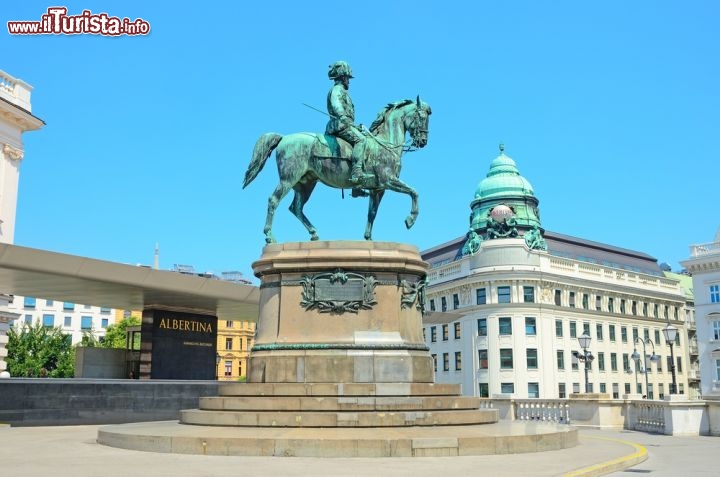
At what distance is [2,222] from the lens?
40688 millimetres

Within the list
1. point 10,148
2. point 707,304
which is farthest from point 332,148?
point 707,304

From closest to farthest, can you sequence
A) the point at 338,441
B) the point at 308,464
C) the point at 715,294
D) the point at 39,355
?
the point at 308,464 → the point at 338,441 → the point at 715,294 → the point at 39,355

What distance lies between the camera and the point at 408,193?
60.8 feet

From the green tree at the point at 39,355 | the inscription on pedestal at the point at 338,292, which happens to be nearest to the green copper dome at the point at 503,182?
the green tree at the point at 39,355

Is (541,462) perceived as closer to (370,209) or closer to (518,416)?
(370,209)

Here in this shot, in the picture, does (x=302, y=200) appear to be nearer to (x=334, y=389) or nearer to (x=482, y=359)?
(x=334, y=389)

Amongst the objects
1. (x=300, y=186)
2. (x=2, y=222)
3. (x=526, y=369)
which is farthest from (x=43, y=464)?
(x=526, y=369)

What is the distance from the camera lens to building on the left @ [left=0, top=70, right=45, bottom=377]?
40438 millimetres

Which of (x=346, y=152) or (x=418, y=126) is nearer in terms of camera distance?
(x=346, y=152)

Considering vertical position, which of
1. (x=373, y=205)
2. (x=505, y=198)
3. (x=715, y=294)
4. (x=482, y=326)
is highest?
(x=505, y=198)

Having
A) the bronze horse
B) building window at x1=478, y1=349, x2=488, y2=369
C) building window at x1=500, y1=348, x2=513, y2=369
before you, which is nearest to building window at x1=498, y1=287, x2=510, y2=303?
building window at x1=500, y1=348, x2=513, y2=369

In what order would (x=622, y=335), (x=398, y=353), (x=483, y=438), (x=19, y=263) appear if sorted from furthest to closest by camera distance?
(x=622, y=335) → (x=19, y=263) → (x=398, y=353) → (x=483, y=438)

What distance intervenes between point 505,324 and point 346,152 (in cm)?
5947

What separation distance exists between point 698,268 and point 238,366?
70287 millimetres
